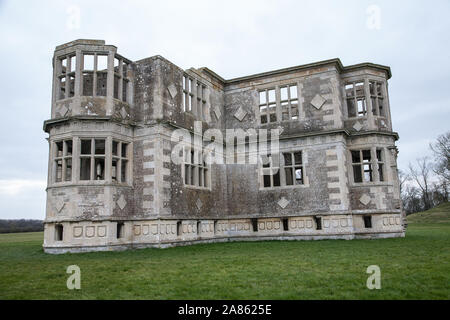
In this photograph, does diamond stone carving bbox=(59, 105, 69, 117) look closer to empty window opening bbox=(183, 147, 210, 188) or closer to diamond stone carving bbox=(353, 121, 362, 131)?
empty window opening bbox=(183, 147, 210, 188)

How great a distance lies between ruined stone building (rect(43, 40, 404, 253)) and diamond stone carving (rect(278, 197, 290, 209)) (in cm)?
5

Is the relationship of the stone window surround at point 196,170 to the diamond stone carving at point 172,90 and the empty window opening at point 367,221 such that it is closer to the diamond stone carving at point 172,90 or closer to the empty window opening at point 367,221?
the diamond stone carving at point 172,90

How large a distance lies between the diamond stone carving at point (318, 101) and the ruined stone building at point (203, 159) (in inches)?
3.7

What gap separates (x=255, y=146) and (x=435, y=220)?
3490 cm

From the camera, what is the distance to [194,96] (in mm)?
20172

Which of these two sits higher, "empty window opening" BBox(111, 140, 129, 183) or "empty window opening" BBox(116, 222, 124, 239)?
"empty window opening" BBox(111, 140, 129, 183)

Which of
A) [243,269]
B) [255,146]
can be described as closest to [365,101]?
[255,146]

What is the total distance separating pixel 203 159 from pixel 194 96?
134 inches

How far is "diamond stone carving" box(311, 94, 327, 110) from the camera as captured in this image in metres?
20.2

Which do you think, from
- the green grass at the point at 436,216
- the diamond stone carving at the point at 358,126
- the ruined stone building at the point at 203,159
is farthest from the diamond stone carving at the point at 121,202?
the green grass at the point at 436,216

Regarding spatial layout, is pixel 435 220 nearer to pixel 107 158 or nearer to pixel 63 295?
pixel 107 158

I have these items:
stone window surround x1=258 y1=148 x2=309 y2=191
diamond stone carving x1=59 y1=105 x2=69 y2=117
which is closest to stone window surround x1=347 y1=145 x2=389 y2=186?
stone window surround x1=258 y1=148 x2=309 y2=191

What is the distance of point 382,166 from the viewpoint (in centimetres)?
2017
